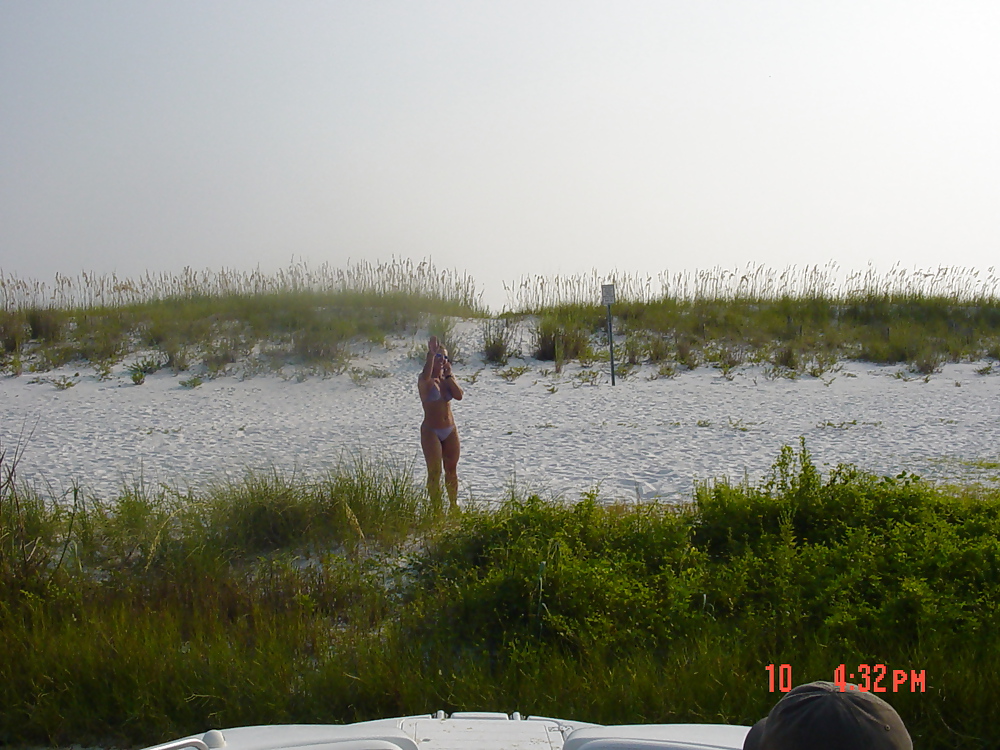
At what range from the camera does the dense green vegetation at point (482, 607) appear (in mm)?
3682

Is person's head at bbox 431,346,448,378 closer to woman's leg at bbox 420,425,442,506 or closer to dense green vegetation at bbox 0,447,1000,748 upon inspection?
woman's leg at bbox 420,425,442,506

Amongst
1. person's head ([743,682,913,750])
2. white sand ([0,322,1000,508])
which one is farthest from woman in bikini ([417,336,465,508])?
person's head ([743,682,913,750])

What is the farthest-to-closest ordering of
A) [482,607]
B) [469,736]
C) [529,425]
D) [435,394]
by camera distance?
[529,425] < [435,394] < [482,607] < [469,736]

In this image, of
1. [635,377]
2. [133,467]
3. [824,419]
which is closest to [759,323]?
[635,377]

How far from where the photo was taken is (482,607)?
4.42 metres

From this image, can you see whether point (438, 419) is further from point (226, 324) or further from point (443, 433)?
point (226, 324)

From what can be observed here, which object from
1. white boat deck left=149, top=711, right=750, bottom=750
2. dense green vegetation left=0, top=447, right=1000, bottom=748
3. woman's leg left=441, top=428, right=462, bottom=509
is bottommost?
dense green vegetation left=0, top=447, right=1000, bottom=748

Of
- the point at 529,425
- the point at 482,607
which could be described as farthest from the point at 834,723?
the point at 529,425

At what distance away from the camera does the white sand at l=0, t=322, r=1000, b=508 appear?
8.18m

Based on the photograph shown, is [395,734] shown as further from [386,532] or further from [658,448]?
[658,448]

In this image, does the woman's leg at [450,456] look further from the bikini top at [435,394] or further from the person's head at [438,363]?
the person's head at [438,363]

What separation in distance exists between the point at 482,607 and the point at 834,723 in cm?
335

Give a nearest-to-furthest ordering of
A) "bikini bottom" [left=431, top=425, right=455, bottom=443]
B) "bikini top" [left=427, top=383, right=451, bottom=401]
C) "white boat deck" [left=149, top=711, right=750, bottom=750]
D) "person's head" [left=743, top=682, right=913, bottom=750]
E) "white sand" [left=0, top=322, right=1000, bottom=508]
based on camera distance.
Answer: "person's head" [left=743, top=682, right=913, bottom=750], "white boat deck" [left=149, top=711, right=750, bottom=750], "bikini top" [left=427, top=383, right=451, bottom=401], "bikini bottom" [left=431, top=425, right=455, bottom=443], "white sand" [left=0, top=322, right=1000, bottom=508]

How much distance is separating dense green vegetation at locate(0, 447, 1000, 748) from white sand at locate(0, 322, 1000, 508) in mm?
1408
